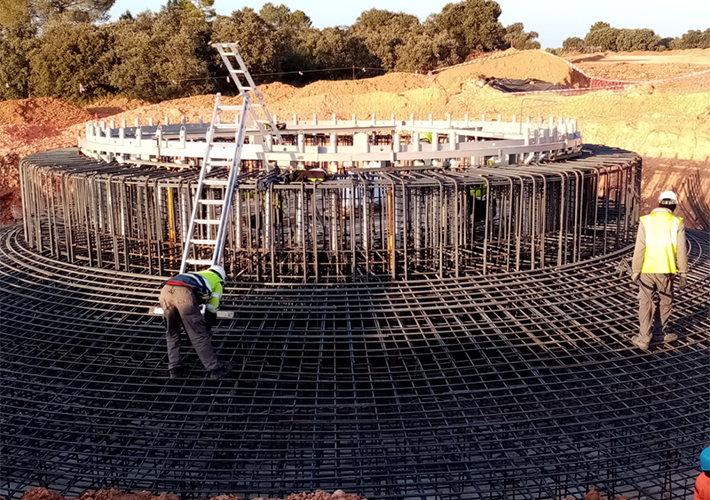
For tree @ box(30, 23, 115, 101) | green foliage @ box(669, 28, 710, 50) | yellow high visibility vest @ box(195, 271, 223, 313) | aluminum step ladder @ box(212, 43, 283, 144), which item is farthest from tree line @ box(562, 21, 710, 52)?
yellow high visibility vest @ box(195, 271, 223, 313)

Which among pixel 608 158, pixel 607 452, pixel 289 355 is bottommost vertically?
pixel 607 452

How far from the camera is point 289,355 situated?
6.94m

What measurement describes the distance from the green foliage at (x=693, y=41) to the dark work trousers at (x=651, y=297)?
55.6m

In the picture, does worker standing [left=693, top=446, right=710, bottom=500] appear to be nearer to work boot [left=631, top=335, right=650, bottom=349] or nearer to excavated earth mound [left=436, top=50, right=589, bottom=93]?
work boot [left=631, top=335, right=650, bottom=349]

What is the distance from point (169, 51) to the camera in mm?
34812

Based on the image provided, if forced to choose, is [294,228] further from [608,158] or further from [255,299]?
[608,158]

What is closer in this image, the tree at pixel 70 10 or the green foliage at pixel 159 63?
the green foliage at pixel 159 63

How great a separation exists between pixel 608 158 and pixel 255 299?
20.0 feet

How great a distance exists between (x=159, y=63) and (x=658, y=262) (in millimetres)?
31754

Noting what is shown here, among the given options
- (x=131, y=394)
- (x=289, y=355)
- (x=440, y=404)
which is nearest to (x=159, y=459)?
(x=131, y=394)

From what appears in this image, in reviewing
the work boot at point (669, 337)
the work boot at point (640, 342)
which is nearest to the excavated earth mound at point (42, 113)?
the work boot at point (640, 342)

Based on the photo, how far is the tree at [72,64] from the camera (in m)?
35.2

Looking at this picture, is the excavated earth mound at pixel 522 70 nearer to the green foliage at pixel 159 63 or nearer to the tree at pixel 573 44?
the green foliage at pixel 159 63

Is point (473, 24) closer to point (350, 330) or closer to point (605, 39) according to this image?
point (605, 39)
